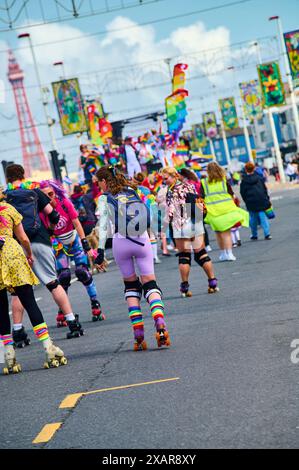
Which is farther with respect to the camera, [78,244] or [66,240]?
[78,244]

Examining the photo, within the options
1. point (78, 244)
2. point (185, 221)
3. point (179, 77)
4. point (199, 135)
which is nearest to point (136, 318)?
point (78, 244)

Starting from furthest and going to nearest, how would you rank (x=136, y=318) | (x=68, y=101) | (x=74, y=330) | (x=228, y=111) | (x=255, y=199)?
(x=228, y=111)
(x=68, y=101)
(x=255, y=199)
(x=74, y=330)
(x=136, y=318)

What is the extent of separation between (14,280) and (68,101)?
113ft

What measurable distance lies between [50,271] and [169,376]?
2.92 metres

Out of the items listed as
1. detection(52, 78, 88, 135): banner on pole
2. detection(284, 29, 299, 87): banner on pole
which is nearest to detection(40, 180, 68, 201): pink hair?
detection(284, 29, 299, 87): banner on pole

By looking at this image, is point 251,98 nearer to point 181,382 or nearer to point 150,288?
point 150,288

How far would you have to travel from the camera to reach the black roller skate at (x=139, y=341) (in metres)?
8.97

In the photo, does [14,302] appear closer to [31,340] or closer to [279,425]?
[31,340]

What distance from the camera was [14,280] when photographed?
8.69m

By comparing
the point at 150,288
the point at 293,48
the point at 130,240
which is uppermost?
the point at 293,48

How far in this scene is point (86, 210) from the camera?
2145 cm

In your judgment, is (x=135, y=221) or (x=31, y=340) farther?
(x=31, y=340)

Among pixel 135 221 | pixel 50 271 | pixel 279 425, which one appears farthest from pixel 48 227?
pixel 279 425

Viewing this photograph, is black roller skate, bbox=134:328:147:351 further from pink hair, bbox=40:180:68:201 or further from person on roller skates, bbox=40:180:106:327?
pink hair, bbox=40:180:68:201
